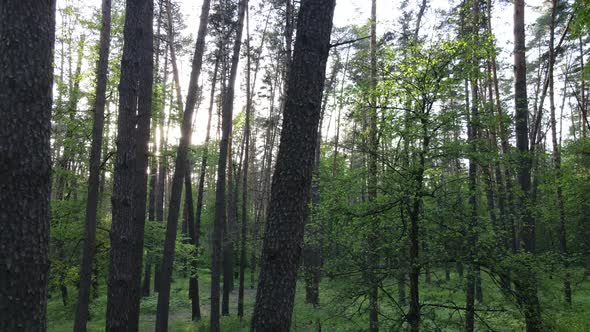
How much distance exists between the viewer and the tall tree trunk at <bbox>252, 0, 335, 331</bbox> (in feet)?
12.6

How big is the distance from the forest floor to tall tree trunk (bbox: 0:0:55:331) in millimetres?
5057

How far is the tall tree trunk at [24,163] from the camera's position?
2467mm

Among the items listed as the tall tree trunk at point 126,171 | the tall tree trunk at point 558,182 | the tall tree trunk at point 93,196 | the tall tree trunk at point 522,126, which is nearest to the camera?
the tall tree trunk at point 126,171

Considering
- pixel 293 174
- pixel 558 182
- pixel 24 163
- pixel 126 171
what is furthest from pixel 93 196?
pixel 558 182

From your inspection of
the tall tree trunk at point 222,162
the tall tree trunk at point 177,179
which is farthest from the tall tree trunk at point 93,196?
the tall tree trunk at point 222,162

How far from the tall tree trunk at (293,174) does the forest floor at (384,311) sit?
310 centimetres

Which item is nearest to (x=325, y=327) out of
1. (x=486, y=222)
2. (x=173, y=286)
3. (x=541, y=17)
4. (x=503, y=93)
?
(x=486, y=222)

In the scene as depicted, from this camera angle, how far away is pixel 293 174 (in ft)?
13.1

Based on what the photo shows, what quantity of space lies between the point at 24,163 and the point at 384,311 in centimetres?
1380

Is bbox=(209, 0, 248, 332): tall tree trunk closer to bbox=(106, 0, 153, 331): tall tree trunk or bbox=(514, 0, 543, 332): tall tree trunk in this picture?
bbox=(106, 0, 153, 331): tall tree trunk

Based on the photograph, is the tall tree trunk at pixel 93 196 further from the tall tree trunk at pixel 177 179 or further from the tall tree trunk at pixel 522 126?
the tall tree trunk at pixel 522 126

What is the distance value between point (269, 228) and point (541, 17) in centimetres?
2162

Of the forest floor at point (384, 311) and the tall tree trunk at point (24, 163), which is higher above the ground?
the tall tree trunk at point (24, 163)

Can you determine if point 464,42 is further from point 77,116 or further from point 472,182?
point 77,116
